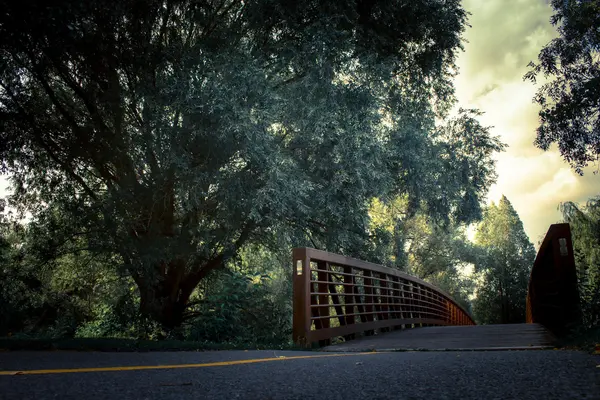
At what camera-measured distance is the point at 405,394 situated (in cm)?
240

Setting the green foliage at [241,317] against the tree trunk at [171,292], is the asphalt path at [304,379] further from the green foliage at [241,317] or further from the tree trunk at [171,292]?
the tree trunk at [171,292]

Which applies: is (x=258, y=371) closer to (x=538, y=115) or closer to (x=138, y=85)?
(x=138, y=85)

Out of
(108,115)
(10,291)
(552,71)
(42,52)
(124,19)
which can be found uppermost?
(552,71)

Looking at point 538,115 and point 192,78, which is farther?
point 538,115

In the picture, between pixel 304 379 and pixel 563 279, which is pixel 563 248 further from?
pixel 304 379

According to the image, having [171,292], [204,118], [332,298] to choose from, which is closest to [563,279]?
[332,298]

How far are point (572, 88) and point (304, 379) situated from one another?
47.5 ft

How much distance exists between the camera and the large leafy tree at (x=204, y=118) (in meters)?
8.30

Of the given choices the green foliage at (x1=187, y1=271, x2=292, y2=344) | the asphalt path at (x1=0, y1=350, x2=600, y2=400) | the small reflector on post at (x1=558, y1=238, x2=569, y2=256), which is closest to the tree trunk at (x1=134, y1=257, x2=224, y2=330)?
the green foliage at (x1=187, y1=271, x2=292, y2=344)

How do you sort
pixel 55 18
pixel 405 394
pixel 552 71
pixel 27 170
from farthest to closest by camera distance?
pixel 552 71
pixel 27 170
pixel 55 18
pixel 405 394

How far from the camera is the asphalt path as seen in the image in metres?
2.34

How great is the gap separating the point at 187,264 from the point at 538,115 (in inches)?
442

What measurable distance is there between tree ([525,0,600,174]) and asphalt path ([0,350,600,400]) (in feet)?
40.6

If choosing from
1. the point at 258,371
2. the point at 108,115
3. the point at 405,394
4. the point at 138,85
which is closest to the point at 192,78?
the point at 138,85
